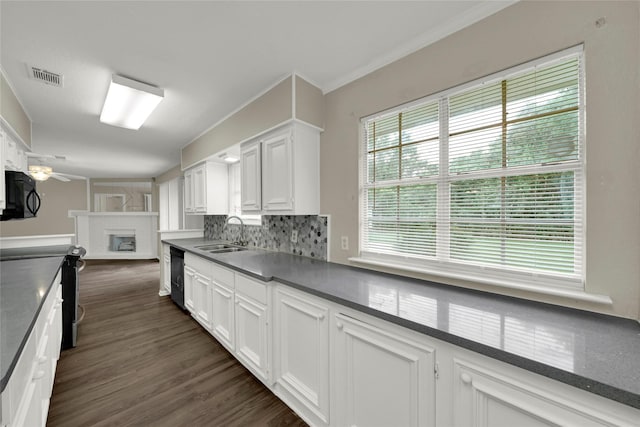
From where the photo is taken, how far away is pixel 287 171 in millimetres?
2230

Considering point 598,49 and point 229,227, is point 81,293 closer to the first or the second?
point 229,227

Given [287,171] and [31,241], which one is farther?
[31,241]

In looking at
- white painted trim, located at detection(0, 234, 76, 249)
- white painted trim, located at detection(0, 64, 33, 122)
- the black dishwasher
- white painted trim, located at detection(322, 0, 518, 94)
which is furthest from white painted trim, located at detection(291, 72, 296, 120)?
white painted trim, located at detection(0, 234, 76, 249)

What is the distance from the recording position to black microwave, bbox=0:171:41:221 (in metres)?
2.03

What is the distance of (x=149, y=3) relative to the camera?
1405 millimetres

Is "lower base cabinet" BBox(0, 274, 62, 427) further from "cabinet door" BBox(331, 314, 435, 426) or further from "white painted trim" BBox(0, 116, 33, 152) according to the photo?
"white painted trim" BBox(0, 116, 33, 152)

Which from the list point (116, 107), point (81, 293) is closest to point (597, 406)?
point (116, 107)

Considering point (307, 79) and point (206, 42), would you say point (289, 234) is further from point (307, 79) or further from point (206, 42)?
point (206, 42)

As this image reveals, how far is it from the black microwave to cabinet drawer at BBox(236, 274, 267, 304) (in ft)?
6.07

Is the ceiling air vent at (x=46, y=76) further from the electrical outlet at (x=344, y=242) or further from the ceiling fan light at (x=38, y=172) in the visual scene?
the electrical outlet at (x=344, y=242)

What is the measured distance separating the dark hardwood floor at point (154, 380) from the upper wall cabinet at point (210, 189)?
1.46 m

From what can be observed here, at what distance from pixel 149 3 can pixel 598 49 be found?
2231 mm

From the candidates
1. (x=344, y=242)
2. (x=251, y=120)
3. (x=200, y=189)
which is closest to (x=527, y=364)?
(x=344, y=242)

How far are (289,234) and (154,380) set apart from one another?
5.34 ft
